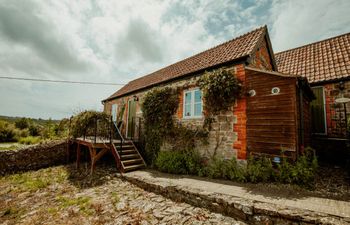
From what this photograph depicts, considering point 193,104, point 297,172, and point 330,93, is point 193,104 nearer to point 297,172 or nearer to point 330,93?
point 297,172

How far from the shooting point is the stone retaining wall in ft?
9.70

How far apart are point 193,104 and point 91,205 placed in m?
5.27

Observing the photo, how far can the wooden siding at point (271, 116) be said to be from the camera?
4988 millimetres

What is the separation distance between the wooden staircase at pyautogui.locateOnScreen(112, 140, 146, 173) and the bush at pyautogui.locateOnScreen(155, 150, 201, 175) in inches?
46.4

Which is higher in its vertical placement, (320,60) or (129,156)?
(320,60)

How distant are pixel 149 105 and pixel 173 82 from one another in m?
1.75

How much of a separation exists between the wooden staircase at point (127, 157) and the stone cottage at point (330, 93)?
8517mm

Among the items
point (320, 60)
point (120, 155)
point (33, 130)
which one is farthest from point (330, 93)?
point (33, 130)

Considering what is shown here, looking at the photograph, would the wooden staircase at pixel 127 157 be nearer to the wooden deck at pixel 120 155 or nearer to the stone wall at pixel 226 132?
the wooden deck at pixel 120 155

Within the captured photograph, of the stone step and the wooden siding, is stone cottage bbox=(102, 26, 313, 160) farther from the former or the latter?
the stone step

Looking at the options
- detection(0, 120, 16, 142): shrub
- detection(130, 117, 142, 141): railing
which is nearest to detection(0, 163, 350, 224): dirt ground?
detection(130, 117, 142, 141): railing

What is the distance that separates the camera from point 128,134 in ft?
37.4

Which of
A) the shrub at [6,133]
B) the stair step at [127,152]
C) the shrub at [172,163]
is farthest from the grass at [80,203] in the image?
the shrub at [6,133]

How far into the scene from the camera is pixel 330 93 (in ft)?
24.9
